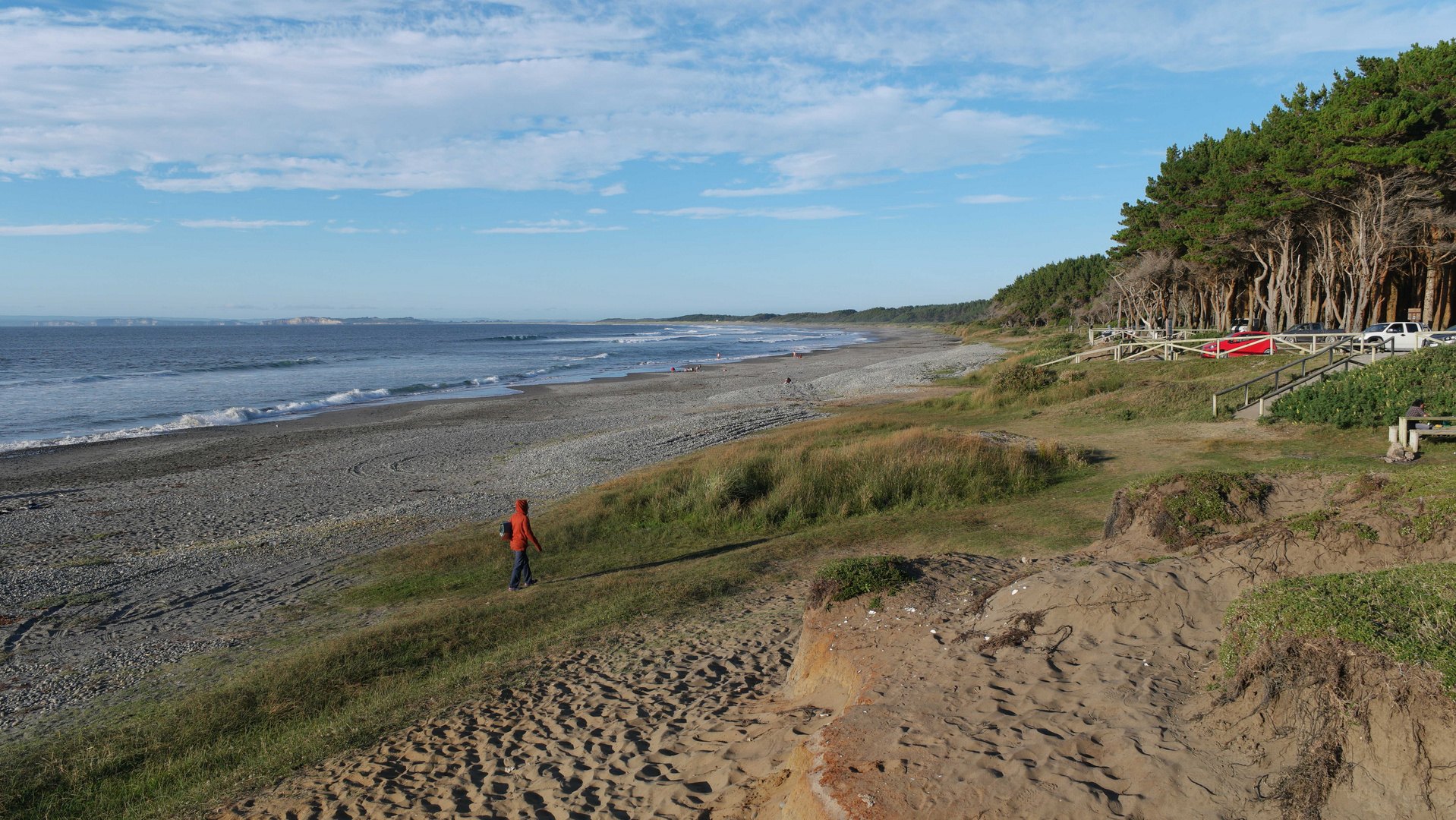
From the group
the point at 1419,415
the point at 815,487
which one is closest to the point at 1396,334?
the point at 1419,415

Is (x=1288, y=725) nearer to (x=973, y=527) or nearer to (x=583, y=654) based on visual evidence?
(x=583, y=654)

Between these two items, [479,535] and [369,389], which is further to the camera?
[369,389]

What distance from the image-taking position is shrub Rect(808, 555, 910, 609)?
23.2 ft

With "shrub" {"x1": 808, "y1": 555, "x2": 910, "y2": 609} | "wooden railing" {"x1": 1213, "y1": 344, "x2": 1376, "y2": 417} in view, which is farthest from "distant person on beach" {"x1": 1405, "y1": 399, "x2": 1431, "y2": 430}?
"shrub" {"x1": 808, "y1": 555, "x2": 910, "y2": 609}

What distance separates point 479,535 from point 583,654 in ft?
20.5

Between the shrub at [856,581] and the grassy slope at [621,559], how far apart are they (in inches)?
103

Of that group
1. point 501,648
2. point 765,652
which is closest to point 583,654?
point 501,648

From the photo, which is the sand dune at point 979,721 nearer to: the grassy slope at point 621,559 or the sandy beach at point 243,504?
the grassy slope at point 621,559

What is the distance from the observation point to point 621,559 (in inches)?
482

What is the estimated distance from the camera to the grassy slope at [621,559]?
6.51 meters

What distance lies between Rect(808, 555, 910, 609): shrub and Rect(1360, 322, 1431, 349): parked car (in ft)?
77.3

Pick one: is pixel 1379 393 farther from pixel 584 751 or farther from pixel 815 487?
pixel 584 751

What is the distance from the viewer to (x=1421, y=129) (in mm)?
29031

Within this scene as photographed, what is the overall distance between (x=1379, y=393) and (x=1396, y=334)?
16218mm
